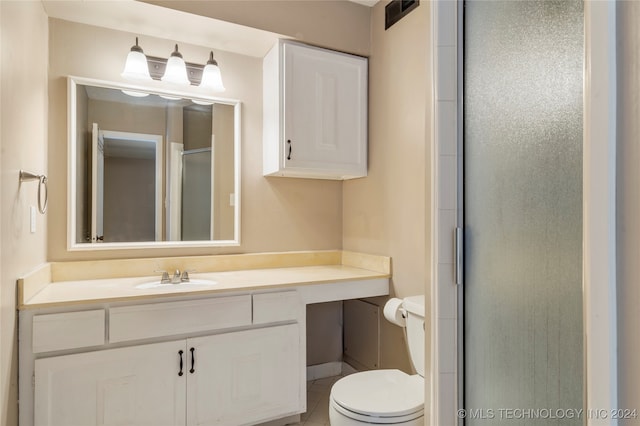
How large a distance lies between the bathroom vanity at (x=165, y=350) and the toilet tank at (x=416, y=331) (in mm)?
461

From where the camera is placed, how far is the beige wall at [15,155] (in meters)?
1.34

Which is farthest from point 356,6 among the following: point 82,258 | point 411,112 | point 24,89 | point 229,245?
point 82,258

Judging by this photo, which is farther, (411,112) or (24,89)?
(411,112)

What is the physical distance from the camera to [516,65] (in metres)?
0.80

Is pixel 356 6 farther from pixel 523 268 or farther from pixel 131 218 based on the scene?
pixel 523 268

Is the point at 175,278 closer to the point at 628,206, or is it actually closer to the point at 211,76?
the point at 211,76

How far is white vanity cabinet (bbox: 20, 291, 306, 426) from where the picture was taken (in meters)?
1.59

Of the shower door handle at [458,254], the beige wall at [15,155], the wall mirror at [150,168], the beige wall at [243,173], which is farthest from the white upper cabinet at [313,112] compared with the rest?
the shower door handle at [458,254]

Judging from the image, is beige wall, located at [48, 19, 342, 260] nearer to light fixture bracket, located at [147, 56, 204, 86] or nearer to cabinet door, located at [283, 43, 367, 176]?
light fixture bracket, located at [147, 56, 204, 86]

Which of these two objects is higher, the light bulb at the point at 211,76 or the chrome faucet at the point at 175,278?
the light bulb at the point at 211,76

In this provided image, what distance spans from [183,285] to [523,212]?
1.73 meters

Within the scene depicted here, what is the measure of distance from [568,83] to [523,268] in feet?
1.18

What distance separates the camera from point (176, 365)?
1.78 metres

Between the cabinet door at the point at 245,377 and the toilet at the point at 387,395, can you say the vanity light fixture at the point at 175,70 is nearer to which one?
the cabinet door at the point at 245,377
